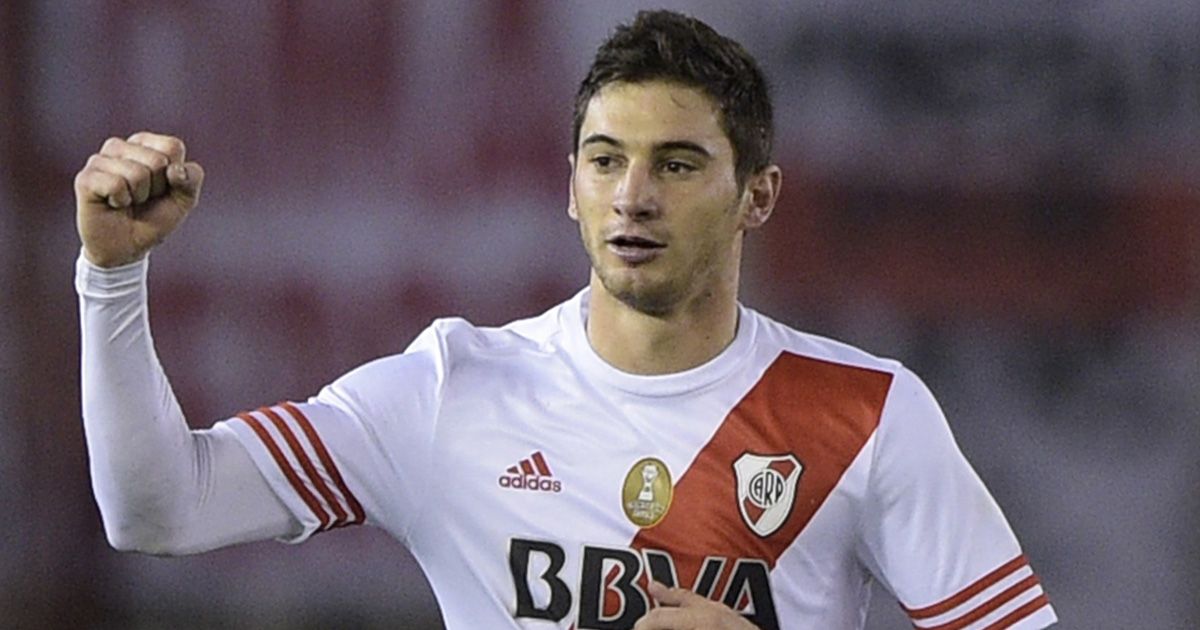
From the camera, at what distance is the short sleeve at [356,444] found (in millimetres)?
2854

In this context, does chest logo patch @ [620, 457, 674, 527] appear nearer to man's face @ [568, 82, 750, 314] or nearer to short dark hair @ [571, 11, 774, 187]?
man's face @ [568, 82, 750, 314]

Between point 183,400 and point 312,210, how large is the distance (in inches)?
18.4

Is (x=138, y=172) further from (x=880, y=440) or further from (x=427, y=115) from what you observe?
(x=427, y=115)

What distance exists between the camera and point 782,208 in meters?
4.32

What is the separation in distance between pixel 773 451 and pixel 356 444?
55 centimetres

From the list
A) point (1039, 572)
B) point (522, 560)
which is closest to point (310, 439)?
point (522, 560)

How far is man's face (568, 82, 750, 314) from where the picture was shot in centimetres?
284

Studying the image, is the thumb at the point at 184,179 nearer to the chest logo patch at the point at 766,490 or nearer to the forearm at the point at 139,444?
the forearm at the point at 139,444

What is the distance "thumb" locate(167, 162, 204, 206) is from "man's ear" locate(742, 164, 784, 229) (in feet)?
2.59

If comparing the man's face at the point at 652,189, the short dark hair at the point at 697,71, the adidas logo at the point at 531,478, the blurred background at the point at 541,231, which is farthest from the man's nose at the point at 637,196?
the blurred background at the point at 541,231

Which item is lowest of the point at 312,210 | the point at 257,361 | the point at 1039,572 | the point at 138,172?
the point at 1039,572

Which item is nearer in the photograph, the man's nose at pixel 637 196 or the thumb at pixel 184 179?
the thumb at pixel 184 179

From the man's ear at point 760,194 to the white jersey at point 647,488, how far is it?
0.19m

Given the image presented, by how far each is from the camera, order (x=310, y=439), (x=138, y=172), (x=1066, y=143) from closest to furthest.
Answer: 1. (x=138, y=172)
2. (x=310, y=439)
3. (x=1066, y=143)
